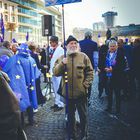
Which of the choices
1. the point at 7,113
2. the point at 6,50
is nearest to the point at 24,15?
the point at 6,50

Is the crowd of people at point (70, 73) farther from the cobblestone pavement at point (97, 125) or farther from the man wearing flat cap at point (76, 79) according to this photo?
the cobblestone pavement at point (97, 125)

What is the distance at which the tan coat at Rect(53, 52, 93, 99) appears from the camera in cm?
529

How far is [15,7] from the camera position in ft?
→ 277

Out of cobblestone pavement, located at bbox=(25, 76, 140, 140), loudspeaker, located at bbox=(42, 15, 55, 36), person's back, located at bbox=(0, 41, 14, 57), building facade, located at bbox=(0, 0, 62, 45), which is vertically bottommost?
cobblestone pavement, located at bbox=(25, 76, 140, 140)

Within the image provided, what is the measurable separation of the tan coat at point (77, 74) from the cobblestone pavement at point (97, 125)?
1008 mm

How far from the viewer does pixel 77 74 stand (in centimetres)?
534

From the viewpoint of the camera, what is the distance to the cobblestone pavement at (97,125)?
5.85 meters

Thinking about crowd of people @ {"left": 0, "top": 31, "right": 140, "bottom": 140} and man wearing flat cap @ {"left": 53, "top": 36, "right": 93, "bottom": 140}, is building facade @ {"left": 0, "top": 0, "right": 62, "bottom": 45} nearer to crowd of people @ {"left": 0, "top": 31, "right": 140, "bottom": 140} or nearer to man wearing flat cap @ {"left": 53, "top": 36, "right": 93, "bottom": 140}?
crowd of people @ {"left": 0, "top": 31, "right": 140, "bottom": 140}

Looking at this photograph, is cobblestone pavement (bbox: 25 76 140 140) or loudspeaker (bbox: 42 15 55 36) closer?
cobblestone pavement (bbox: 25 76 140 140)

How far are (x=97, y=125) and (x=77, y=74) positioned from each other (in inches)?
69.1

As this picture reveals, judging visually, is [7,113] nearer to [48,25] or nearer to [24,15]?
[48,25]

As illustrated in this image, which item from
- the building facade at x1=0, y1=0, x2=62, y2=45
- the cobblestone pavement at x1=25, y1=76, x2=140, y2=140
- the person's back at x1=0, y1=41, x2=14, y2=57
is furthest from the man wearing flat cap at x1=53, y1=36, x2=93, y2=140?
the building facade at x1=0, y1=0, x2=62, y2=45

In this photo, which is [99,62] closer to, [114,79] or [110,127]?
[114,79]

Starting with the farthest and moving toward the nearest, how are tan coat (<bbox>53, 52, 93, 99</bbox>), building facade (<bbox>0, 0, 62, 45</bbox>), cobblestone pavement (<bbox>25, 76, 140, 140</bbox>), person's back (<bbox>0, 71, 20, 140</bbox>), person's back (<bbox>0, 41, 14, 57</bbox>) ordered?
building facade (<bbox>0, 0, 62, 45</bbox>) < person's back (<bbox>0, 41, 14, 57</bbox>) < cobblestone pavement (<bbox>25, 76, 140, 140</bbox>) < tan coat (<bbox>53, 52, 93, 99</bbox>) < person's back (<bbox>0, 71, 20, 140</bbox>)
